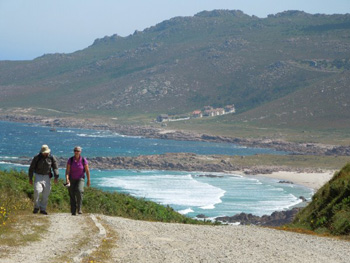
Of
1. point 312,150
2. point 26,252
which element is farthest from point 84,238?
point 312,150

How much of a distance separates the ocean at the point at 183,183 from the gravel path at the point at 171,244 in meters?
43.1

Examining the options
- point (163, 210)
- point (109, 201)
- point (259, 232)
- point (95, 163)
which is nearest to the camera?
point (259, 232)

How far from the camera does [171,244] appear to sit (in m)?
14.4

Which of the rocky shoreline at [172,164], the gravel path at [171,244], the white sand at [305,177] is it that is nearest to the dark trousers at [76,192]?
the gravel path at [171,244]

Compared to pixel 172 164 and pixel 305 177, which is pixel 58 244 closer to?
pixel 305 177

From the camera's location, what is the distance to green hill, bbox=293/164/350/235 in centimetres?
1878

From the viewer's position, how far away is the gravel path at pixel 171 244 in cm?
1280

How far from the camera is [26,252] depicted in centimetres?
1255

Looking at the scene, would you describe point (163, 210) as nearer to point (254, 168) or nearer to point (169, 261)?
point (169, 261)

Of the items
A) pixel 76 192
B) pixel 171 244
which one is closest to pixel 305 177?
pixel 76 192

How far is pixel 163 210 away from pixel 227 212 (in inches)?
1546

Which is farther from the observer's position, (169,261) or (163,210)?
(163,210)

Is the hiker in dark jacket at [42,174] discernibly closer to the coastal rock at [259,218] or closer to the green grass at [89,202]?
the green grass at [89,202]

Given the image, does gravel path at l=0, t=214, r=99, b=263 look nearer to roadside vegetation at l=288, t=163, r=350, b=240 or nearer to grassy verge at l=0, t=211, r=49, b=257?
grassy verge at l=0, t=211, r=49, b=257
